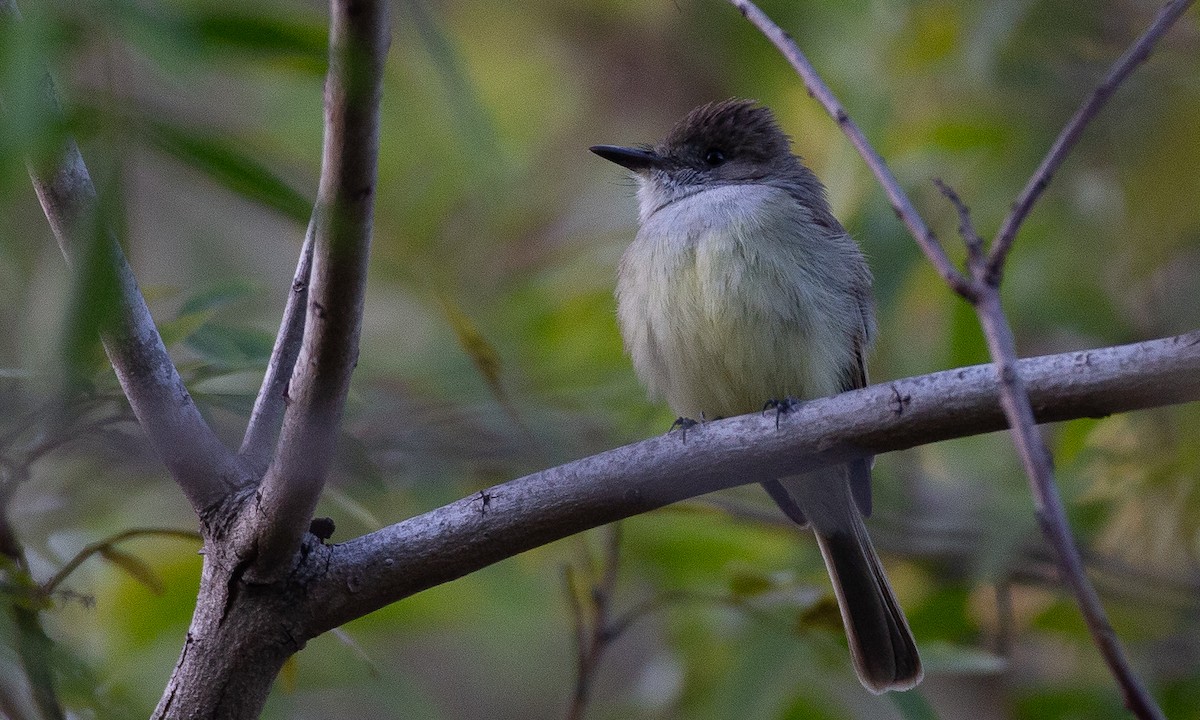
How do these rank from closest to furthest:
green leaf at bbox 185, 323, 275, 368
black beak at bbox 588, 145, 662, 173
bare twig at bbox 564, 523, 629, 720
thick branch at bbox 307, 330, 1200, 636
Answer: thick branch at bbox 307, 330, 1200, 636 < green leaf at bbox 185, 323, 275, 368 < bare twig at bbox 564, 523, 629, 720 < black beak at bbox 588, 145, 662, 173

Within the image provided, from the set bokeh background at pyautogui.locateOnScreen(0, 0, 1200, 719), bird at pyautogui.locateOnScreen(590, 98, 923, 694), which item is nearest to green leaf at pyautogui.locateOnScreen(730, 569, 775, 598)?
bokeh background at pyautogui.locateOnScreen(0, 0, 1200, 719)

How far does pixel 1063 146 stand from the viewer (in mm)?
1858

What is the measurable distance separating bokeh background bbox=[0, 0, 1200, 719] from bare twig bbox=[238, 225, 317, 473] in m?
0.16

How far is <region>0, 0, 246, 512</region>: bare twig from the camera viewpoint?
7.01ft

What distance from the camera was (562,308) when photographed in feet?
17.0

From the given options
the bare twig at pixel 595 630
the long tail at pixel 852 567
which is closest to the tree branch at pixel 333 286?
the bare twig at pixel 595 630

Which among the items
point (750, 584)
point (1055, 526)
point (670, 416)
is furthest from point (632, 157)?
point (1055, 526)

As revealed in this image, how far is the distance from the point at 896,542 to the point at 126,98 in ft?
13.9

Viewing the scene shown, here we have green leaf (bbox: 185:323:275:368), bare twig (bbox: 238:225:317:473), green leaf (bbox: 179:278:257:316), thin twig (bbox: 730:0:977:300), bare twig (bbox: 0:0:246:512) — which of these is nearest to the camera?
A: thin twig (bbox: 730:0:977:300)

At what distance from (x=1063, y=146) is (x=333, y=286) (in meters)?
1.15

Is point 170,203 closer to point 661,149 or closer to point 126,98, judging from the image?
point 126,98

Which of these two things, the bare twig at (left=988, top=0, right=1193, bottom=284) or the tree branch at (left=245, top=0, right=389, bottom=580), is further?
the bare twig at (left=988, top=0, right=1193, bottom=284)

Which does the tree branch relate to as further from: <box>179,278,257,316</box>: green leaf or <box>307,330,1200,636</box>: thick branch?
<box>179,278,257,316</box>: green leaf

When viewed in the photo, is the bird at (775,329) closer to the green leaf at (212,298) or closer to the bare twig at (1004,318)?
the green leaf at (212,298)
